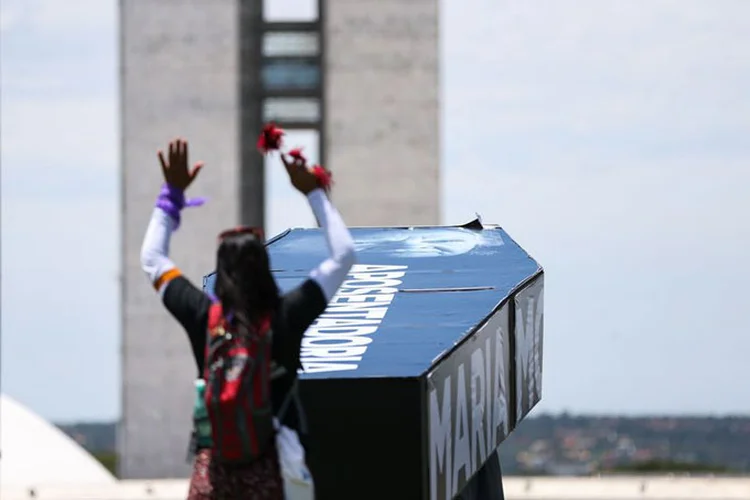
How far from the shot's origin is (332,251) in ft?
24.3

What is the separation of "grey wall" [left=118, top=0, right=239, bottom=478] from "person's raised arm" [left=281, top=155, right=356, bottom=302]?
133 ft

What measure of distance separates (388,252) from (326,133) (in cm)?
3635

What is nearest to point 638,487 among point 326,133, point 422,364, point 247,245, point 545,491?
point 545,491

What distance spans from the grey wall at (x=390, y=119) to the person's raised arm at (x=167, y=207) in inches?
1592

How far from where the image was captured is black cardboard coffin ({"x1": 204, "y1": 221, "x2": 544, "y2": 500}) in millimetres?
8422

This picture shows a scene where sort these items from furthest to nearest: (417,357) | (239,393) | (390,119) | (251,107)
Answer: (251,107), (390,119), (417,357), (239,393)

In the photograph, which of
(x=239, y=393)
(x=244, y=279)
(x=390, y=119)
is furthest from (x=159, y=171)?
(x=239, y=393)

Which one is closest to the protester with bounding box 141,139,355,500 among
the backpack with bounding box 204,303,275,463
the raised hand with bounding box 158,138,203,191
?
the backpack with bounding box 204,303,275,463

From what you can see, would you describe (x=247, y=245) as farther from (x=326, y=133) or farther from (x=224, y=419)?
(x=326, y=133)

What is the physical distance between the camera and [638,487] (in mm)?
26219

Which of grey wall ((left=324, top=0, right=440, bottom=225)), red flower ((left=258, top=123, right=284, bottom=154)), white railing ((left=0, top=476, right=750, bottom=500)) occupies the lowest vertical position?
white railing ((left=0, top=476, right=750, bottom=500))

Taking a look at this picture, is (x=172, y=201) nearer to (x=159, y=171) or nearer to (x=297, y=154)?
(x=297, y=154)

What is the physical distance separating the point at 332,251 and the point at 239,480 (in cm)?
88

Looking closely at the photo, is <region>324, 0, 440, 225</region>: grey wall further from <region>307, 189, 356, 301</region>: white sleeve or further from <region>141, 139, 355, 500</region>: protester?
<region>141, 139, 355, 500</region>: protester
